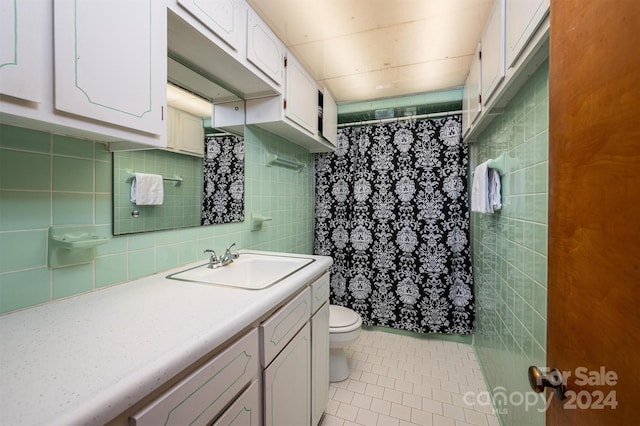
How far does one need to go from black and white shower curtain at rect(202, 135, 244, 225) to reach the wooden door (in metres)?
1.43

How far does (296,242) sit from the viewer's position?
7.79ft

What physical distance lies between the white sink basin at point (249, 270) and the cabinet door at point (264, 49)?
3.38ft

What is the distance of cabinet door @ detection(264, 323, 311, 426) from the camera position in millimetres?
917

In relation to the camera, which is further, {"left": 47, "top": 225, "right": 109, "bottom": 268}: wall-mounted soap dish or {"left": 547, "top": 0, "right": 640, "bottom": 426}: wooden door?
{"left": 47, "top": 225, "right": 109, "bottom": 268}: wall-mounted soap dish

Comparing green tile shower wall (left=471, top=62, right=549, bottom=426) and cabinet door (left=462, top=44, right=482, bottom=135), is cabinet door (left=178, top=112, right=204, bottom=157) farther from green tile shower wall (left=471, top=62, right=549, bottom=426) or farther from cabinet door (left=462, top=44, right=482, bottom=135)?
cabinet door (left=462, top=44, right=482, bottom=135)

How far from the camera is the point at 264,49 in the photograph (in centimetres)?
138

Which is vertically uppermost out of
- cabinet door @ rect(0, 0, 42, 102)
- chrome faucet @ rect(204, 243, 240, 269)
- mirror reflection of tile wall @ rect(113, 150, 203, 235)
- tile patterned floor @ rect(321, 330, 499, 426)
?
cabinet door @ rect(0, 0, 42, 102)

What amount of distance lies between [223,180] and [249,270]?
551mm

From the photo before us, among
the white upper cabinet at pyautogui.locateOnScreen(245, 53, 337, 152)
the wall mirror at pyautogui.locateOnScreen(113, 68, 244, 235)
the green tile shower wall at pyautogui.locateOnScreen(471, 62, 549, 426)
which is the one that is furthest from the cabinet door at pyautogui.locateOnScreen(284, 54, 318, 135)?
the green tile shower wall at pyautogui.locateOnScreen(471, 62, 549, 426)

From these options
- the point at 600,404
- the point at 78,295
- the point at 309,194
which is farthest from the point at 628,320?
the point at 309,194

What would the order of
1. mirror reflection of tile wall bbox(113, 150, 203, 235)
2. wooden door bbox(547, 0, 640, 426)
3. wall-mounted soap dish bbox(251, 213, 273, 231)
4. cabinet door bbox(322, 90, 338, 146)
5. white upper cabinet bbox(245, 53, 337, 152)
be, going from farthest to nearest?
1. cabinet door bbox(322, 90, 338, 146)
2. wall-mounted soap dish bbox(251, 213, 273, 231)
3. white upper cabinet bbox(245, 53, 337, 152)
4. mirror reflection of tile wall bbox(113, 150, 203, 235)
5. wooden door bbox(547, 0, 640, 426)

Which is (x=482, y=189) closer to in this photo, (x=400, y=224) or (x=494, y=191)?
(x=494, y=191)

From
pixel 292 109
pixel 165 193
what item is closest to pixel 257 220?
pixel 165 193

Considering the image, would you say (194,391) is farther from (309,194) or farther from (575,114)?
(309,194)
